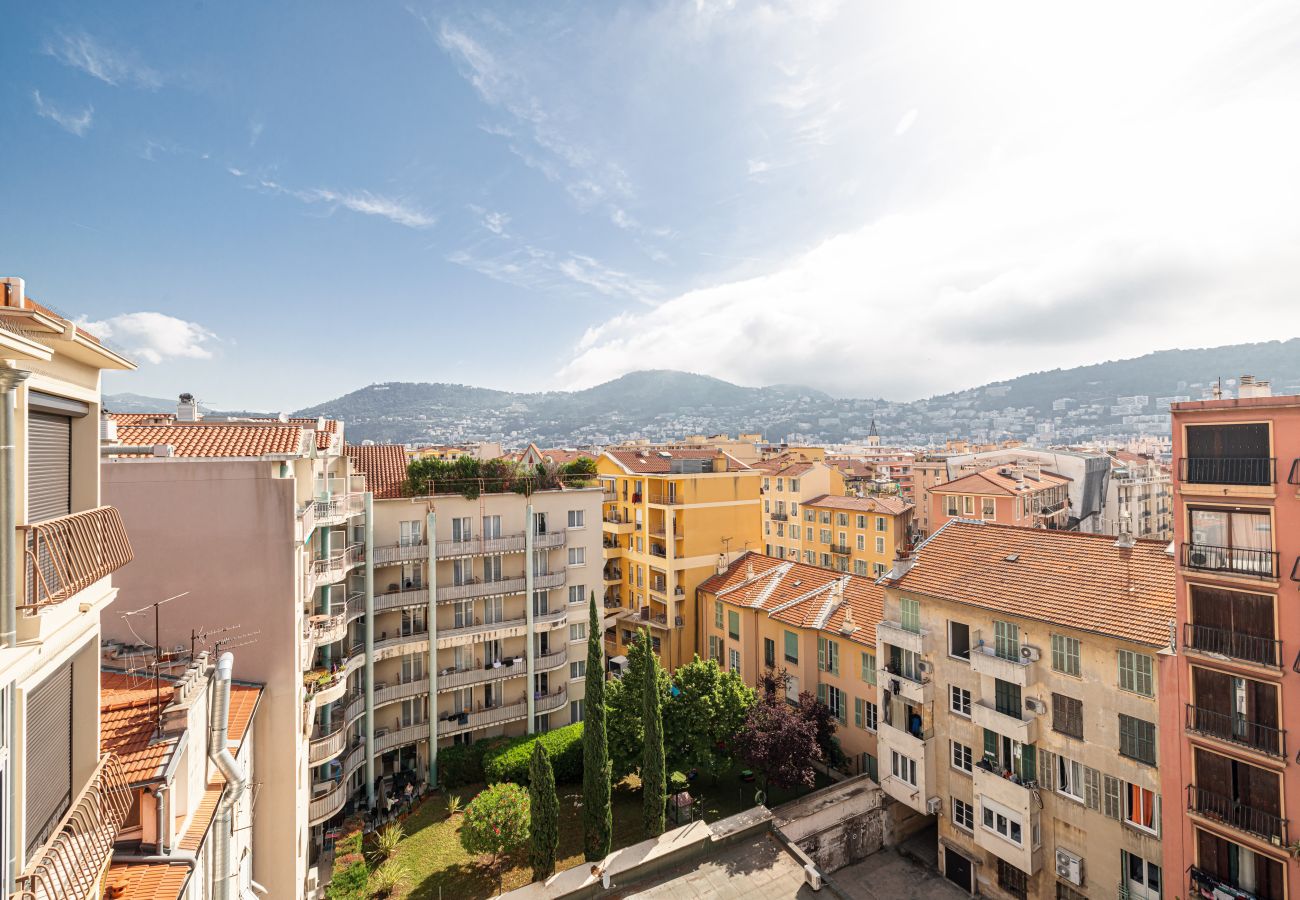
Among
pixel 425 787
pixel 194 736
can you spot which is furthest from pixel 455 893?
pixel 194 736

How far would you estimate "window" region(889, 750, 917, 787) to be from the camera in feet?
86.5

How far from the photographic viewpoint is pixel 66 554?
670 centimetres

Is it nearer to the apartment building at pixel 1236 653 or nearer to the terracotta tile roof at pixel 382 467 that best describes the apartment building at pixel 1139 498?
the apartment building at pixel 1236 653

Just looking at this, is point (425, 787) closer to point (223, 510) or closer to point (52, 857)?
point (223, 510)

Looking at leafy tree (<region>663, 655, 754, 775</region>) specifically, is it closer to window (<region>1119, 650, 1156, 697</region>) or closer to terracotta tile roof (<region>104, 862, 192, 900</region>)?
window (<region>1119, 650, 1156, 697</region>)

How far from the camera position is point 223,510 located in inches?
673

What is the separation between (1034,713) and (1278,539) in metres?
9.59

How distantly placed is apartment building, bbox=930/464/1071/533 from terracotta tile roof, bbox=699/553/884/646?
1998cm

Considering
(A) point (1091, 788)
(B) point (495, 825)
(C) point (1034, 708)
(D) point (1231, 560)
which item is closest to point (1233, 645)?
(D) point (1231, 560)

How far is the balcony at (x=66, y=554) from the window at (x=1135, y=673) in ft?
88.9

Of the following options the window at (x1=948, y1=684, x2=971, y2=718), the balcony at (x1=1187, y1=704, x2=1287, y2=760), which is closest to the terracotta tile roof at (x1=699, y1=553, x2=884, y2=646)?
the window at (x1=948, y1=684, x2=971, y2=718)

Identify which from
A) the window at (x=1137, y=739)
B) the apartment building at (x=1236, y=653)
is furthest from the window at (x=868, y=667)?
the apartment building at (x=1236, y=653)

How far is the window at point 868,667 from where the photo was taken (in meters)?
30.0

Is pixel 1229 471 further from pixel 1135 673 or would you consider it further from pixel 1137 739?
pixel 1137 739
